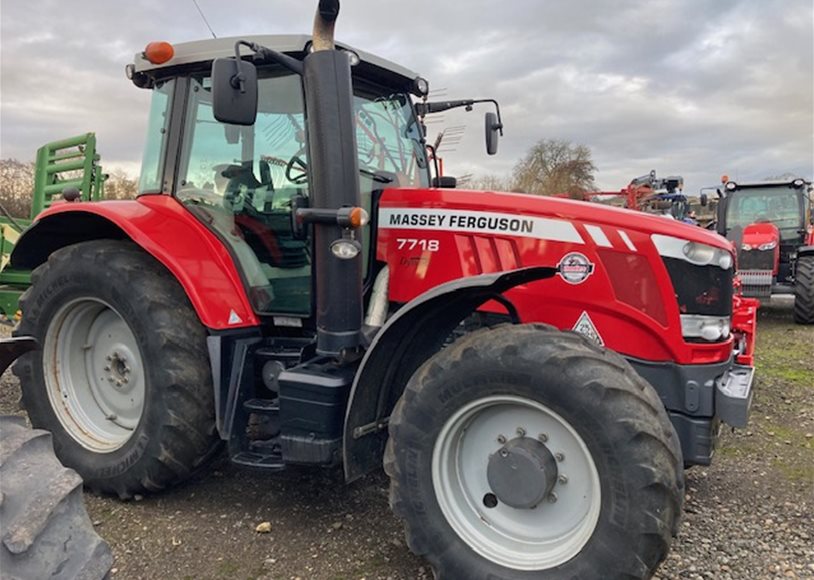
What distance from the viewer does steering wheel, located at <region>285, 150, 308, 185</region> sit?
3.08m

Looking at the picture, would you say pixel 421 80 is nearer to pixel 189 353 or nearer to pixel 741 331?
pixel 189 353

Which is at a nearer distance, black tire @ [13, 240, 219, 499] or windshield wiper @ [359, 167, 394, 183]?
black tire @ [13, 240, 219, 499]

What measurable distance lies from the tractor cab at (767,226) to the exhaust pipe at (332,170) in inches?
315

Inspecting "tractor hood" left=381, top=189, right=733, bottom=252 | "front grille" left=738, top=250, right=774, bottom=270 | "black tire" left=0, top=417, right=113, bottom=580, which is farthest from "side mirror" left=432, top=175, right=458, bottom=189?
"front grille" left=738, top=250, right=774, bottom=270

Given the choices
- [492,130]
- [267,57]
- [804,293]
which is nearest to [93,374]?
[267,57]

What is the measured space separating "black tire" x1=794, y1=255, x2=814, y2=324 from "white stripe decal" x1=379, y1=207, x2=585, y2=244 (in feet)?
24.9

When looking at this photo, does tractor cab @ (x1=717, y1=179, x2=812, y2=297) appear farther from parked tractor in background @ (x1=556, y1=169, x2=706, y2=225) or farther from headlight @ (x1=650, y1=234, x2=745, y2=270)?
headlight @ (x1=650, y1=234, x2=745, y2=270)

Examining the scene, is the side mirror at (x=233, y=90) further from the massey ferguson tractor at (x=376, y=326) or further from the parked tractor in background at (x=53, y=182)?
the parked tractor in background at (x=53, y=182)

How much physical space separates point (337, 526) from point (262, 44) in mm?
2196

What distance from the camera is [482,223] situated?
2.90m

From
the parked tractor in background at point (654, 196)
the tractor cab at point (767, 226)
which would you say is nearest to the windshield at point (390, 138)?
the tractor cab at point (767, 226)

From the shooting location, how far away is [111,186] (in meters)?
7.46

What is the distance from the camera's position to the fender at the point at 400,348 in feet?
8.11

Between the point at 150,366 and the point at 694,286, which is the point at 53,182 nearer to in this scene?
the point at 150,366
